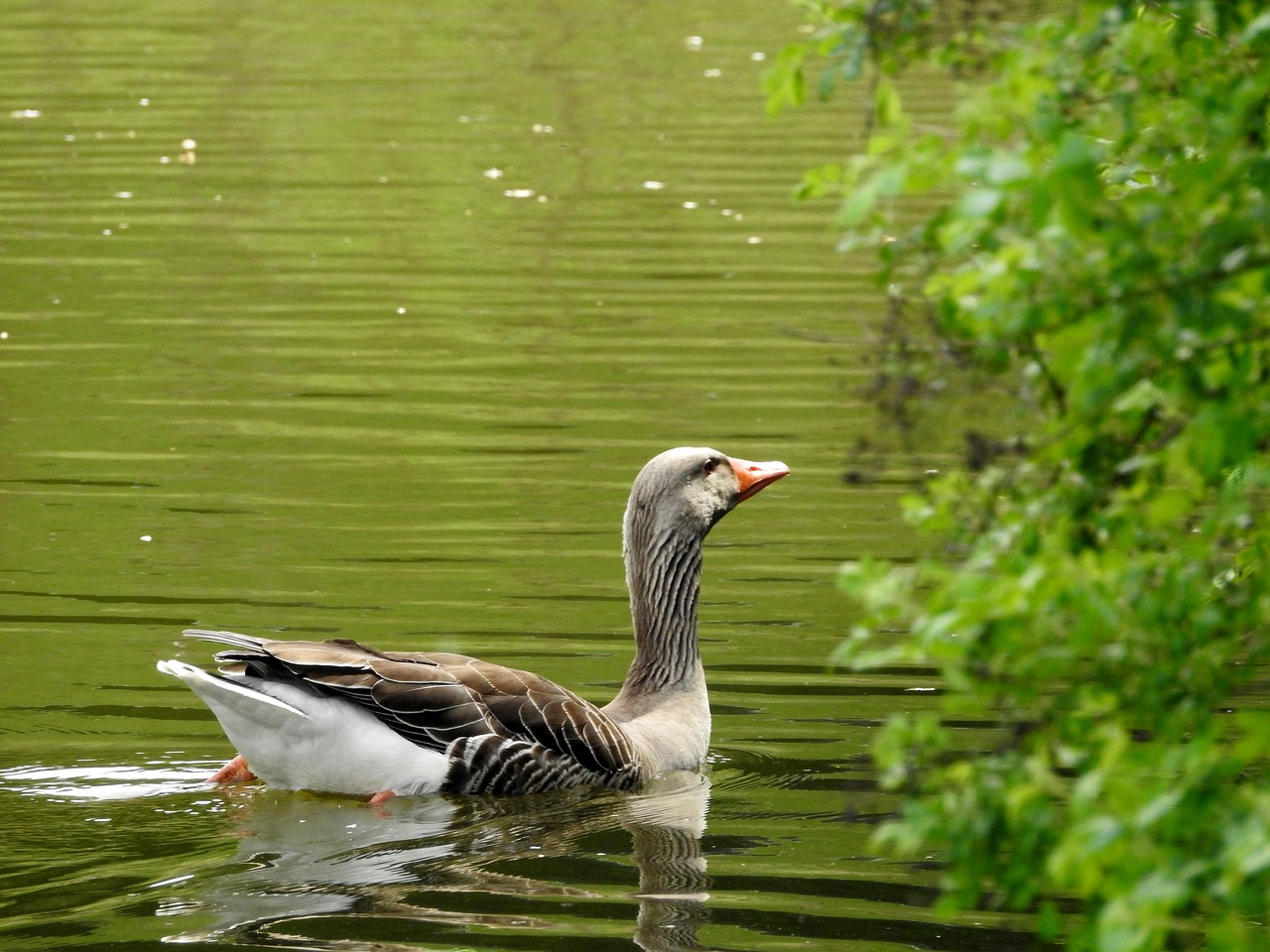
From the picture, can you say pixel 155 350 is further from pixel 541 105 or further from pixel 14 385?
pixel 541 105

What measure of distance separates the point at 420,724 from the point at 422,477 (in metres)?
5.46

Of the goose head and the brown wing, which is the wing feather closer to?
the brown wing

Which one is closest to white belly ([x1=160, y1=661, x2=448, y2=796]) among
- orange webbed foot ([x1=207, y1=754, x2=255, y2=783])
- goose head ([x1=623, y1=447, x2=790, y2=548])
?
orange webbed foot ([x1=207, y1=754, x2=255, y2=783])

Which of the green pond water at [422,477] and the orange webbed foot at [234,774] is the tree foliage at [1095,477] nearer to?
the green pond water at [422,477]

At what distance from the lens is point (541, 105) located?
32562 millimetres

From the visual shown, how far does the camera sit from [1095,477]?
4.59 meters

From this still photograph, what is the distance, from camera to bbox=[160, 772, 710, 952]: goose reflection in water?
764 centimetres

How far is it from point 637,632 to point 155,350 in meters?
9.09

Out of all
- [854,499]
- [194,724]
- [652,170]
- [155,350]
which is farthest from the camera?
[652,170]

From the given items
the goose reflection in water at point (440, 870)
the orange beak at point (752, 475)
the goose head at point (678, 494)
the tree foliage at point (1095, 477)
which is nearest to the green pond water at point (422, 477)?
the goose reflection in water at point (440, 870)

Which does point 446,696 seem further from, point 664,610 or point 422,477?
point 422,477

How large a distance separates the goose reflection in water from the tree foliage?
346 cm

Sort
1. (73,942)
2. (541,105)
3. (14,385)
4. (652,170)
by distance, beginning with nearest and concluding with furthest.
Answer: (73,942), (14,385), (652,170), (541,105)

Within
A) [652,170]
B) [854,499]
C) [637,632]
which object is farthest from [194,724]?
[652,170]
